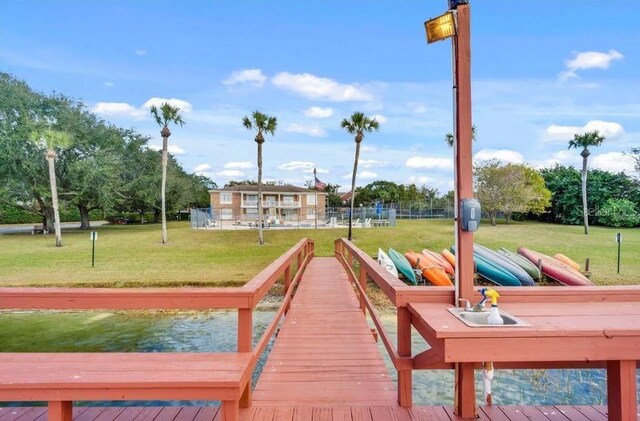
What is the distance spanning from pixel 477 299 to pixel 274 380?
1630 mm

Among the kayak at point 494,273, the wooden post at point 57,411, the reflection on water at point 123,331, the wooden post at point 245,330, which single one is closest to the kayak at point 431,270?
the kayak at point 494,273

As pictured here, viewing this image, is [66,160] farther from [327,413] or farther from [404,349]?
[404,349]

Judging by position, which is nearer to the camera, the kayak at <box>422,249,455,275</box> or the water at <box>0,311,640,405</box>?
the water at <box>0,311,640,405</box>

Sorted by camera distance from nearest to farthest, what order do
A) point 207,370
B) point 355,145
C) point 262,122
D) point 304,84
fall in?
point 207,370, point 262,122, point 355,145, point 304,84

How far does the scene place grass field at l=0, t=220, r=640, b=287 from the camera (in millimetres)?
11055

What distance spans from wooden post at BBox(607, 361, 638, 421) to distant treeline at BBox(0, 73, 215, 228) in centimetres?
2577

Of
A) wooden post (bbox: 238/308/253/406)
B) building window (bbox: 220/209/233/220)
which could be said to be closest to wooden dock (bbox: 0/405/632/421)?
wooden post (bbox: 238/308/253/406)

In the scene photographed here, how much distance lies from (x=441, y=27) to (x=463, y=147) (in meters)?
0.71

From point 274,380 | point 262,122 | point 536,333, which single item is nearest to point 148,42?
point 262,122

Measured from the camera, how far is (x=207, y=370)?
1896mm

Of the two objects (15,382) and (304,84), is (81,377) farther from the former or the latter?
(304,84)

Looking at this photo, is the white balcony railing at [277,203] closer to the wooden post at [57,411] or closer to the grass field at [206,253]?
the grass field at [206,253]

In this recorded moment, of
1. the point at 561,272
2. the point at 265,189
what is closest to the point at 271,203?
the point at 265,189

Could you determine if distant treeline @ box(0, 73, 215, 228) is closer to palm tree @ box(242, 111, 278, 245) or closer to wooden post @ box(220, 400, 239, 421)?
palm tree @ box(242, 111, 278, 245)
